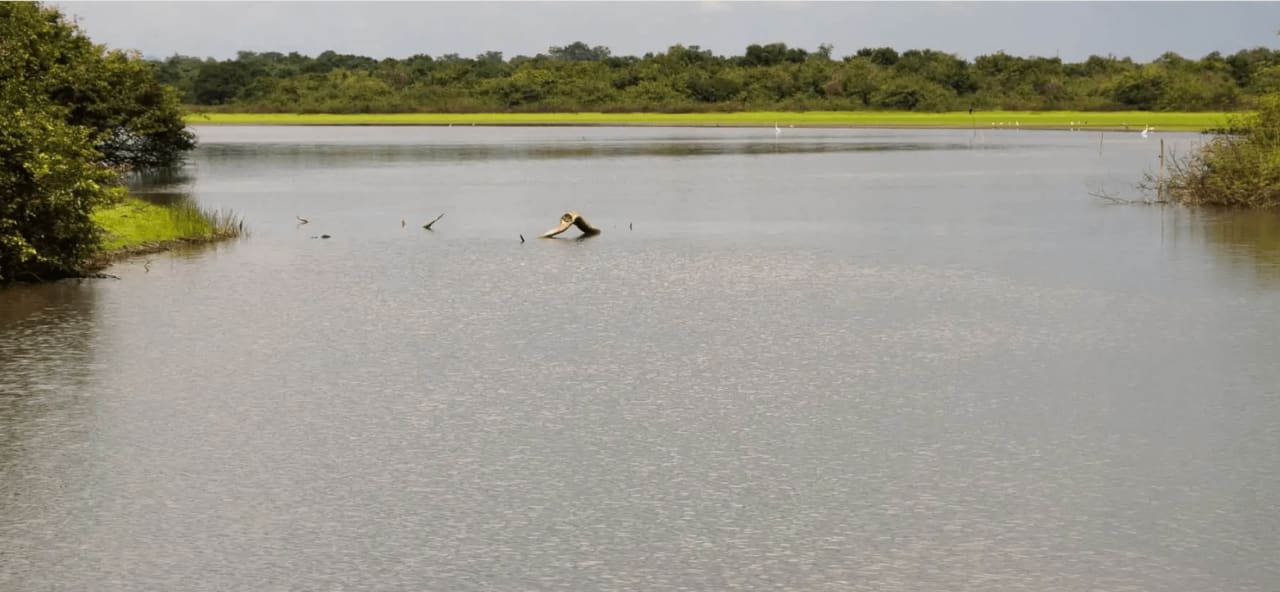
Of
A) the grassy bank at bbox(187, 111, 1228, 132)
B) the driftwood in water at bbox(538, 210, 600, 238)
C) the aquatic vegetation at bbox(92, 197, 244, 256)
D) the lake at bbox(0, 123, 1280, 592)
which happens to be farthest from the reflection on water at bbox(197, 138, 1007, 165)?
the lake at bbox(0, 123, 1280, 592)

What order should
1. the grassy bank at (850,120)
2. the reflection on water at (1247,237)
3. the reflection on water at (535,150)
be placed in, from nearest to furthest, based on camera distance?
the reflection on water at (1247,237)
the reflection on water at (535,150)
the grassy bank at (850,120)

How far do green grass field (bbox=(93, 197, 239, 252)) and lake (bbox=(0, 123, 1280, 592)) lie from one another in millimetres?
1581

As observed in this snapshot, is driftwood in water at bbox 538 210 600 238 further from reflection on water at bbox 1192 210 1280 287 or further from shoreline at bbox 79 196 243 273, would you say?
reflection on water at bbox 1192 210 1280 287

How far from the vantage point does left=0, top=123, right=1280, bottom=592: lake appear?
43.3 feet

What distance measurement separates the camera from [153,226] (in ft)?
142

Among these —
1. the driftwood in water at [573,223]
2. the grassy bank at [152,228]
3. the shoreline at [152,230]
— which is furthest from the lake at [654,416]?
the grassy bank at [152,228]

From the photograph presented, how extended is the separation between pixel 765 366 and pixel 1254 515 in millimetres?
9059

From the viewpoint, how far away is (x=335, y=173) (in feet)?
267

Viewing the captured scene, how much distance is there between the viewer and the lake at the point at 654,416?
43.3 ft

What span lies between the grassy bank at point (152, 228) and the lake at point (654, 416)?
140 cm

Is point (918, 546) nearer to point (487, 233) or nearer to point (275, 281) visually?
point (275, 281)

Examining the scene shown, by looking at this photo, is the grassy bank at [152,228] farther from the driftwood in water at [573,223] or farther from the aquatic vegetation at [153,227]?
the driftwood in water at [573,223]

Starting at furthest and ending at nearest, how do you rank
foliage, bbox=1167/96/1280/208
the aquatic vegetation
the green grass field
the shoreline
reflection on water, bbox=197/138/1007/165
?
reflection on water, bbox=197/138/1007/165 → foliage, bbox=1167/96/1280/208 → the green grass field → the aquatic vegetation → the shoreline

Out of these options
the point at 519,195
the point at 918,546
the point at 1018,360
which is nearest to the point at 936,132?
the point at 519,195
